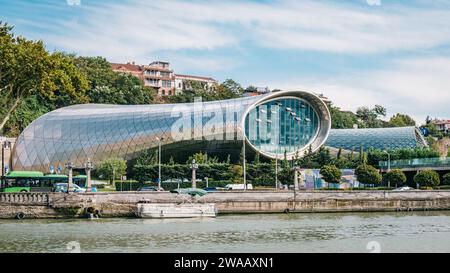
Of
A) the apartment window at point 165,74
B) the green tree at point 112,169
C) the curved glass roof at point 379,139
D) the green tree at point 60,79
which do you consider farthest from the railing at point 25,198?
the apartment window at point 165,74

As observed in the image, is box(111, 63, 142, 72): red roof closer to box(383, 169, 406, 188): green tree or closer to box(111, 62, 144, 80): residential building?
box(111, 62, 144, 80): residential building

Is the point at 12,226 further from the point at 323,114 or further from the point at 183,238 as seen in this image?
the point at 323,114

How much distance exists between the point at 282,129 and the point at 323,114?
5.69 meters

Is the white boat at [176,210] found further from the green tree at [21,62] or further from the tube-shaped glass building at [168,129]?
the tube-shaped glass building at [168,129]

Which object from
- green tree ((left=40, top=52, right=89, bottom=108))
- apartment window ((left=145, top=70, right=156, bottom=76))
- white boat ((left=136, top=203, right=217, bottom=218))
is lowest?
white boat ((left=136, top=203, right=217, bottom=218))

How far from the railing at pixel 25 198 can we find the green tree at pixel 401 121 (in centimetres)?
11093

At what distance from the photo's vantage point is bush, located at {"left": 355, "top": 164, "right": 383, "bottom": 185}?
69688 mm

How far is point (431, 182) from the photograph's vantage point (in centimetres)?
6669

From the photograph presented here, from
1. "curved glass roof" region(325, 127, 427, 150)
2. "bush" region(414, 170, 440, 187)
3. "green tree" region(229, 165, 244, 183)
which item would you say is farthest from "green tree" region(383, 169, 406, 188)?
"curved glass roof" region(325, 127, 427, 150)

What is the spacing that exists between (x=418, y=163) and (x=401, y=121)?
7667 cm

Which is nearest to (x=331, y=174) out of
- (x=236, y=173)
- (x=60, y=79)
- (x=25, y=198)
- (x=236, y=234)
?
(x=236, y=173)

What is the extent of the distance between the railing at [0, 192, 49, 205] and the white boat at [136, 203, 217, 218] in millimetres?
6022

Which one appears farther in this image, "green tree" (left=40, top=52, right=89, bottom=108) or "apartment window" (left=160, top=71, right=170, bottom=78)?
"apartment window" (left=160, top=71, right=170, bottom=78)
